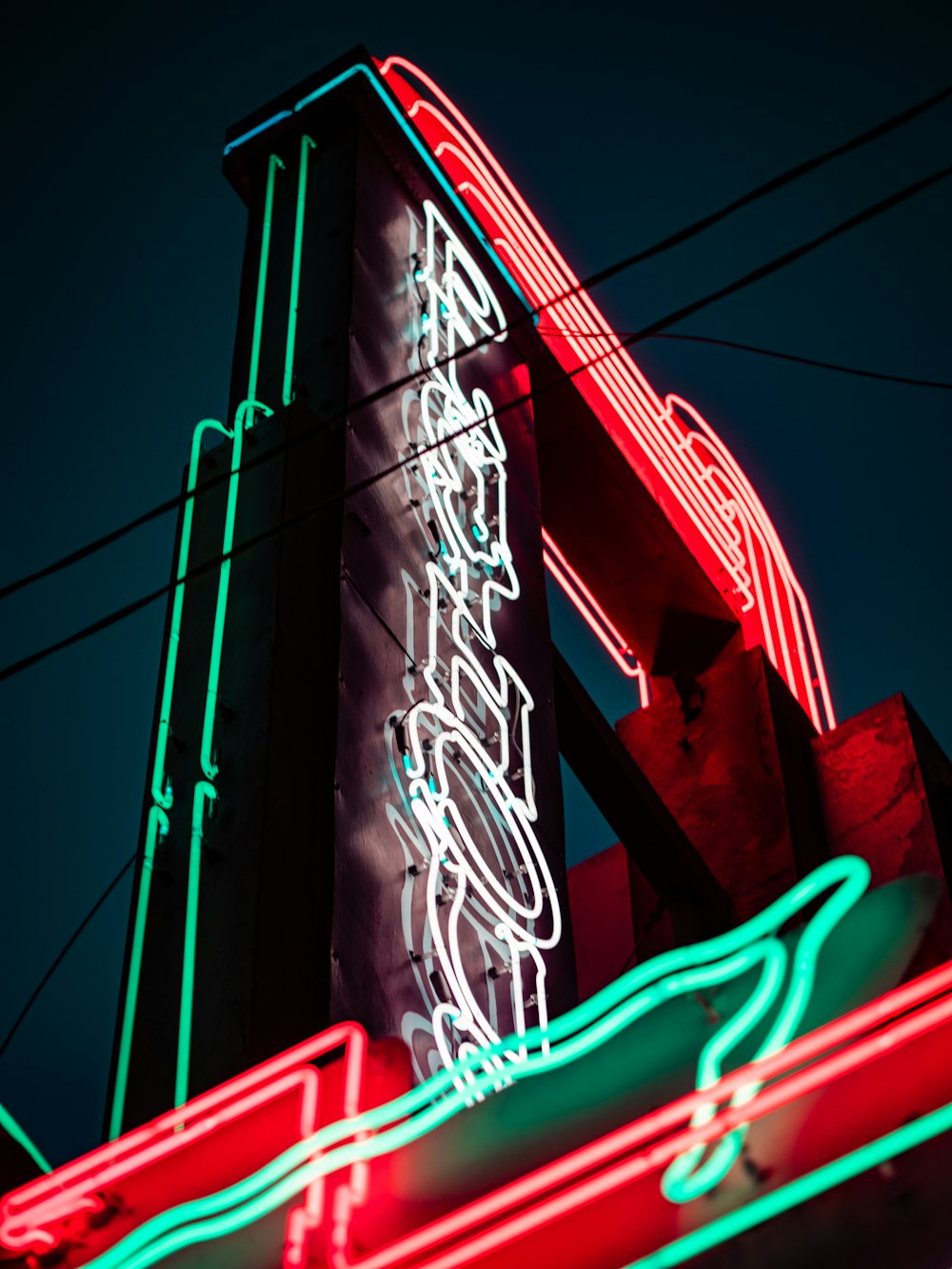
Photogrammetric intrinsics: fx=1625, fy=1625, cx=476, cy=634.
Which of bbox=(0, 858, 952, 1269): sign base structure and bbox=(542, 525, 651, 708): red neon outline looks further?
bbox=(542, 525, 651, 708): red neon outline

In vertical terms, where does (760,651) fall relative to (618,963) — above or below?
above

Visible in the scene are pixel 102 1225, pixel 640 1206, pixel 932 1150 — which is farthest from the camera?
pixel 102 1225

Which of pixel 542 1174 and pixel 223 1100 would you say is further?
pixel 223 1100

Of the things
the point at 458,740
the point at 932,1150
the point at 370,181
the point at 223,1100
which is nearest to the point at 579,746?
the point at 458,740

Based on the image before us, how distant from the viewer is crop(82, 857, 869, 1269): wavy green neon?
11.1 feet

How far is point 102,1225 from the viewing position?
3.80 meters

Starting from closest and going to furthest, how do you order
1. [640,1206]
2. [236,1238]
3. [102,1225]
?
1. [640,1206]
2. [236,1238]
3. [102,1225]

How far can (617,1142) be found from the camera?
3188 millimetres

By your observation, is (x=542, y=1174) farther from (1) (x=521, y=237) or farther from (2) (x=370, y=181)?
(1) (x=521, y=237)

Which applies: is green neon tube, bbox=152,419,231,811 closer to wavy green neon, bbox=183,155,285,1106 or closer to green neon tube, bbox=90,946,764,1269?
wavy green neon, bbox=183,155,285,1106

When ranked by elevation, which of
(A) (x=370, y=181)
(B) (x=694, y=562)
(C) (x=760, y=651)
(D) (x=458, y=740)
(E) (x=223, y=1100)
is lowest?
(E) (x=223, y=1100)

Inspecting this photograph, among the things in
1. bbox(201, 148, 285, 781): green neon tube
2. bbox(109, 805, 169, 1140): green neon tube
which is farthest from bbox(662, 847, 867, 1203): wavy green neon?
bbox(201, 148, 285, 781): green neon tube

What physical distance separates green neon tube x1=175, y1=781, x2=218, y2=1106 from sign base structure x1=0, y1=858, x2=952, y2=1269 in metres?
0.46

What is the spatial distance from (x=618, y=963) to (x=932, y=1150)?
5.79 meters
